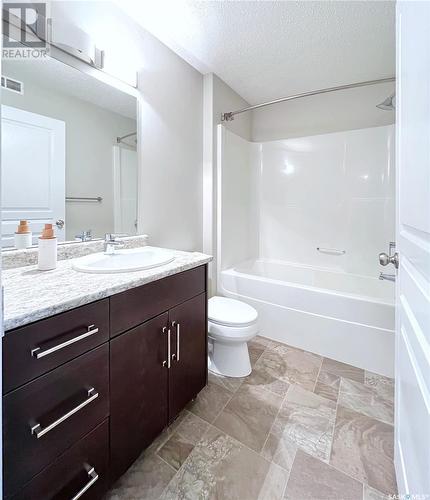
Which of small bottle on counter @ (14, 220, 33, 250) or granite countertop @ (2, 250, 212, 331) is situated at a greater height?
small bottle on counter @ (14, 220, 33, 250)

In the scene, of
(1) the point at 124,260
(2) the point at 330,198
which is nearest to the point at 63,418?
(1) the point at 124,260

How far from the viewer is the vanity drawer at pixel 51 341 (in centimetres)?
71

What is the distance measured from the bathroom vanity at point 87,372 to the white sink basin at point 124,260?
0.05m

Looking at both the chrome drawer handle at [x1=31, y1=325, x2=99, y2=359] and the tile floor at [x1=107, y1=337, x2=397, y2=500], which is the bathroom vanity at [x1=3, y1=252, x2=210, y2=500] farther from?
the tile floor at [x1=107, y1=337, x2=397, y2=500]

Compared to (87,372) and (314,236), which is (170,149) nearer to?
(87,372)

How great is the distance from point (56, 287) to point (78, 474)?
650mm

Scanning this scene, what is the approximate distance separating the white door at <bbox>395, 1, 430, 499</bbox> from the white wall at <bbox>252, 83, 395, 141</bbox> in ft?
5.45

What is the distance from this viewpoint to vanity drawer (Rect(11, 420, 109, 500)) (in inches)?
31.3

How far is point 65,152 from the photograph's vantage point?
1345 mm

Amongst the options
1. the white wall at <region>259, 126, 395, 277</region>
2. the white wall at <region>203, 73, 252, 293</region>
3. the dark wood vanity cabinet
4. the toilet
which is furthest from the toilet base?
the white wall at <region>259, 126, 395, 277</region>

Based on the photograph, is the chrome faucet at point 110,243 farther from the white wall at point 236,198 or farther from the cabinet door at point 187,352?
the white wall at point 236,198

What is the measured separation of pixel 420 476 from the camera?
726 mm

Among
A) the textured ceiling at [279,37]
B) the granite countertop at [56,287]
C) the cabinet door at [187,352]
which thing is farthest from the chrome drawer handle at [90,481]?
the textured ceiling at [279,37]

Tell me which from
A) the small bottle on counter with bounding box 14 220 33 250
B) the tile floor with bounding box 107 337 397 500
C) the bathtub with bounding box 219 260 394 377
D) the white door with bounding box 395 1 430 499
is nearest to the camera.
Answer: the white door with bounding box 395 1 430 499
